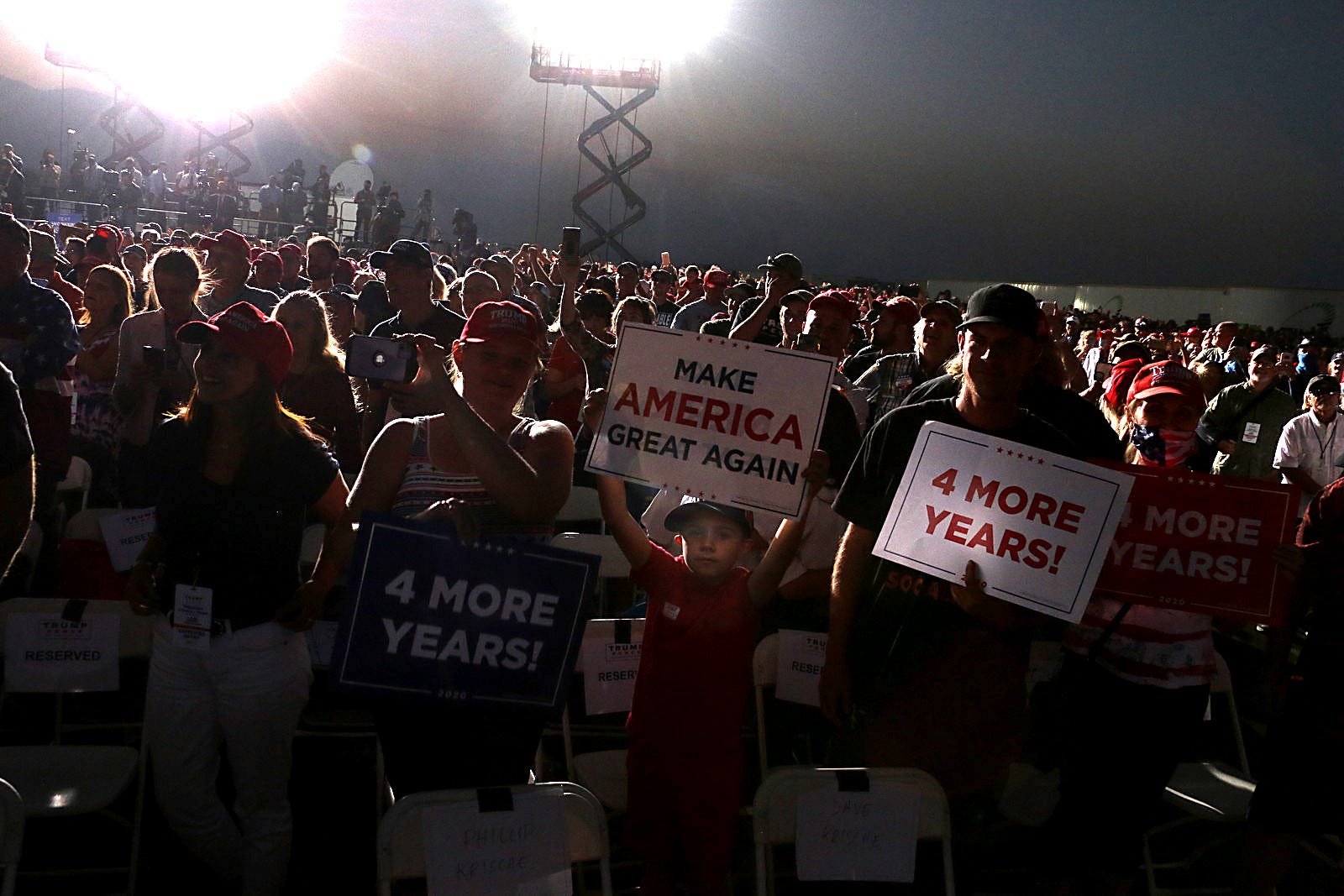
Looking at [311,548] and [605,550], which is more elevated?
[605,550]

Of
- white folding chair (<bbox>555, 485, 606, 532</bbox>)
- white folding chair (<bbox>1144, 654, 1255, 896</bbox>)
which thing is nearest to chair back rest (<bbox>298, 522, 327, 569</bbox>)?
white folding chair (<bbox>555, 485, 606, 532</bbox>)

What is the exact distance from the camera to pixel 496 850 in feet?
7.78

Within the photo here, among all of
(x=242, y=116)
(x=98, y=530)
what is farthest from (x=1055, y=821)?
(x=242, y=116)

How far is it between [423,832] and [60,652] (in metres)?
1.81

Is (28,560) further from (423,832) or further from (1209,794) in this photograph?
(1209,794)

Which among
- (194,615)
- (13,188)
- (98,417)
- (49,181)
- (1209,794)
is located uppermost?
(49,181)

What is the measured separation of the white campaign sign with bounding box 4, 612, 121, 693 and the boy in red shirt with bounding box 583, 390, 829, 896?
5.97 ft

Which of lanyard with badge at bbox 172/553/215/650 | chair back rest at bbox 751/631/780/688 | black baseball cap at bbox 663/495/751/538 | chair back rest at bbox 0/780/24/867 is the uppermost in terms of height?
black baseball cap at bbox 663/495/751/538

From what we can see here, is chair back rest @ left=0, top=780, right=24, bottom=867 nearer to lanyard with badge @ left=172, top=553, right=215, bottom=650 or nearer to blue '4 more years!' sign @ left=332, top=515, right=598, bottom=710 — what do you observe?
lanyard with badge @ left=172, top=553, right=215, bottom=650

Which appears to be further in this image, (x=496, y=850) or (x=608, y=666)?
(x=608, y=666)

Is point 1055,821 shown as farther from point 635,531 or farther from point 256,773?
point 256,773

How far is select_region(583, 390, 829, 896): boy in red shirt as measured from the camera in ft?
9.64

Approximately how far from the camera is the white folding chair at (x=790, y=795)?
2.58 m

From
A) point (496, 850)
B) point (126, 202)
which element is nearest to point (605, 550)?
point (496, 850)
